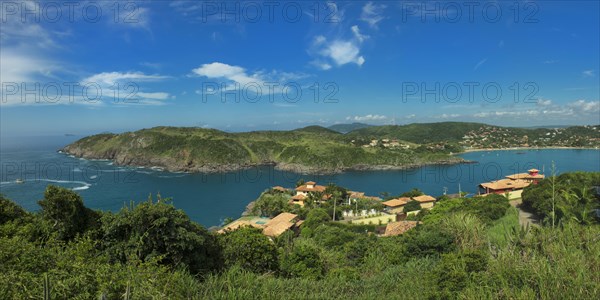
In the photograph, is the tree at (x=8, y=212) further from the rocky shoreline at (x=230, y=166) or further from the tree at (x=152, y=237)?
the rocky shoreline at (x=230, y=166)

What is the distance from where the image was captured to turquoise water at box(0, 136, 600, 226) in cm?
4638

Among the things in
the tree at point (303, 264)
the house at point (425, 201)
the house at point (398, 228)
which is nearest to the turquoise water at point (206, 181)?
the house at point (425, 201)

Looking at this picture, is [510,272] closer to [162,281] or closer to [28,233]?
[162,281]

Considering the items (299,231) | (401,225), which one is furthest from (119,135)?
(401,225)

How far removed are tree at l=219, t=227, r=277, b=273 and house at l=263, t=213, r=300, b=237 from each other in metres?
13.4

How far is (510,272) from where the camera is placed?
587 centimetres

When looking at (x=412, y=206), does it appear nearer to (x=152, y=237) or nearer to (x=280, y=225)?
(x=280, y=225)

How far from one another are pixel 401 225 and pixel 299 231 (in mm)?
10062

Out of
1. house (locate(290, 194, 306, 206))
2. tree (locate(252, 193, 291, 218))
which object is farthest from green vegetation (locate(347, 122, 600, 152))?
tree (locate(252, 193, 291, 218))

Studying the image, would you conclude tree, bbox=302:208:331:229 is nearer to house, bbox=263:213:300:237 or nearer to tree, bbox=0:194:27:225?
house, bbox=263:213:300:237

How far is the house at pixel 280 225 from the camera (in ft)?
85.9

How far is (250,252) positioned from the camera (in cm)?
1142

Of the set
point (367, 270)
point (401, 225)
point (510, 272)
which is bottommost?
point (401, 225)

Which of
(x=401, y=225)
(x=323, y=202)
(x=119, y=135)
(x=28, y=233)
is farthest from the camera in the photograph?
(x=119, y=135)
